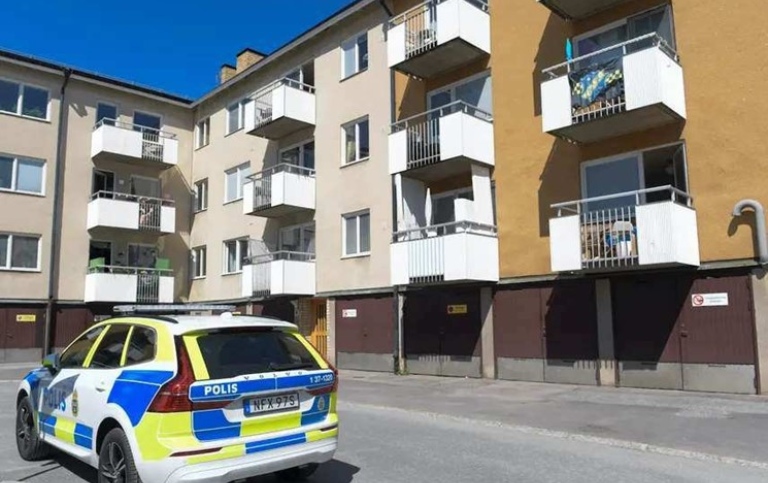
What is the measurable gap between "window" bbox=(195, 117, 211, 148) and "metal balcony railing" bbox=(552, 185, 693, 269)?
1918cm

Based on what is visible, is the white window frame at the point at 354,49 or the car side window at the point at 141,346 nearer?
the car side window at the point at 141,346

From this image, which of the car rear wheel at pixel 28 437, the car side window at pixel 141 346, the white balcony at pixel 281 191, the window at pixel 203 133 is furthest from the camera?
the window at pixel 203 133

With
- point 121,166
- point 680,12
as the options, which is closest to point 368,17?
point 680,12

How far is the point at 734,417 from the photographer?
9.69 m

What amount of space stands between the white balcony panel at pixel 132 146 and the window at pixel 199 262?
13.1ft

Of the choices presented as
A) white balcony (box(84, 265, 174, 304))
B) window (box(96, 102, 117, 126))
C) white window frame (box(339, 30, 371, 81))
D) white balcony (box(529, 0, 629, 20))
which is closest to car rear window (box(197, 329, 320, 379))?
white balcony (box(529, 0, 629, 20))

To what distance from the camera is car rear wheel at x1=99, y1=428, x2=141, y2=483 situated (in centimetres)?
A: 512

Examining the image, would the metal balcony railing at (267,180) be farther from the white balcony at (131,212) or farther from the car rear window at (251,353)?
the car rear window at (251,353)

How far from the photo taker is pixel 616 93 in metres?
13.2

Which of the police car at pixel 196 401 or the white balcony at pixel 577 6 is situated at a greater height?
the white balcony at pixel 577 6

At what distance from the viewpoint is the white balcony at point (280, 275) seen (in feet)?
68.3

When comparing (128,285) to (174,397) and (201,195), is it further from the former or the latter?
(174,397)

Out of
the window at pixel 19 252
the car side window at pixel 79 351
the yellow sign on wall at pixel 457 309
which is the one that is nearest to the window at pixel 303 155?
the yellow sign on wall at pixel 457 309

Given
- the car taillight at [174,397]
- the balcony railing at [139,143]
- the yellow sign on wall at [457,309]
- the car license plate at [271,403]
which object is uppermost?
the balcony railing at [139,143]
